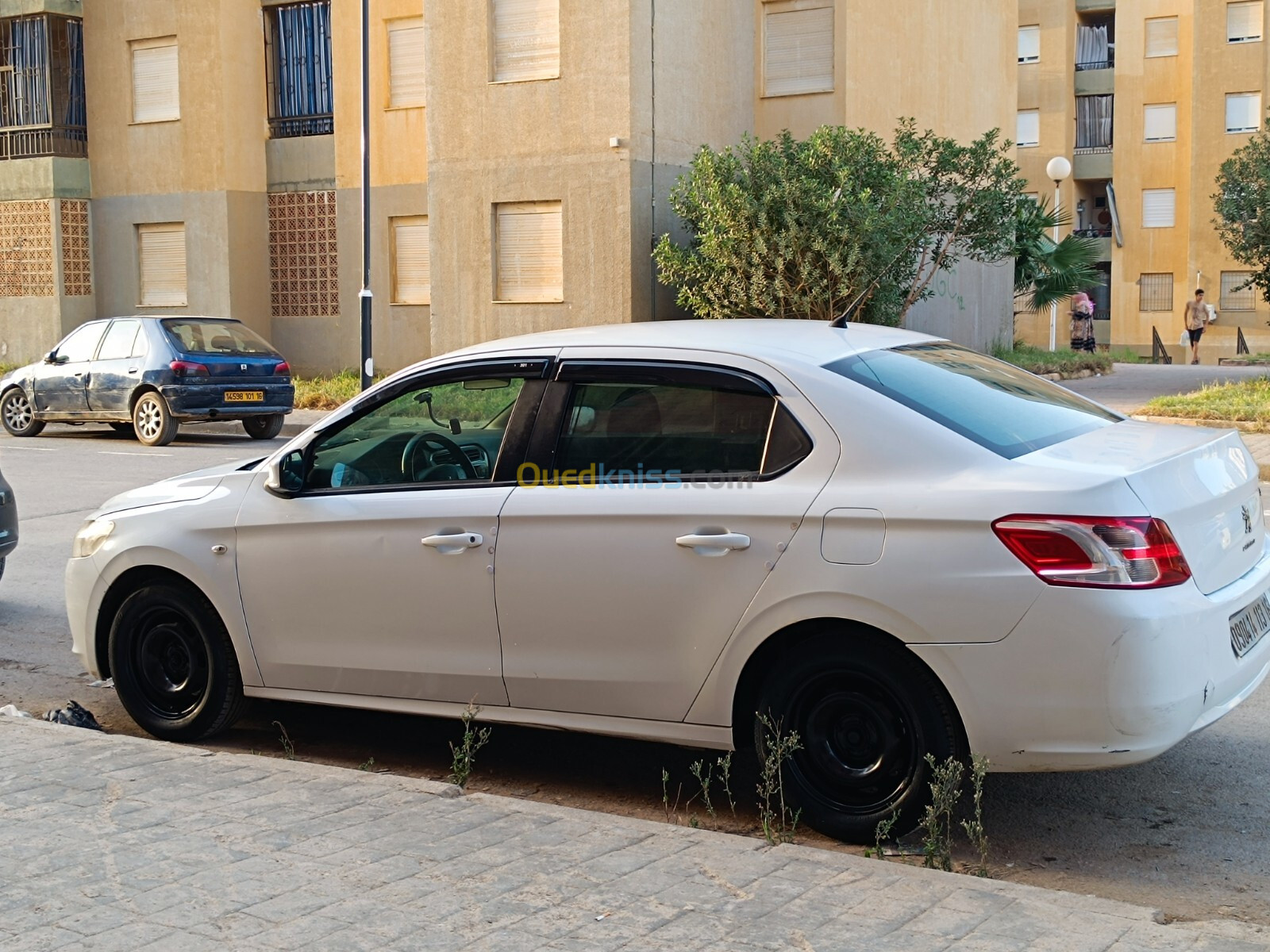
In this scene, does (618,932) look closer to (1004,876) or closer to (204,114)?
(1004,876)

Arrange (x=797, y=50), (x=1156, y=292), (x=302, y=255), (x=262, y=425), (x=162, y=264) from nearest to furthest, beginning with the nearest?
1. (x=262, y=425)
2. (x=797, y=50)
3. (x=302, y=255)
4. (x=162, y=264)
5. (x=1156, y=292)

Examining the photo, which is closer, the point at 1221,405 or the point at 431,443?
the point at 431,443

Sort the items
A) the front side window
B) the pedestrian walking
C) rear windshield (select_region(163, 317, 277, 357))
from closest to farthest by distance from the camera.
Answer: the front side window
rear windshield (select_region(163, 317, 277, 357))
the pedestrian walking

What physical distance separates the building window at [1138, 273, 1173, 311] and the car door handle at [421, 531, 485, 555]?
173ft

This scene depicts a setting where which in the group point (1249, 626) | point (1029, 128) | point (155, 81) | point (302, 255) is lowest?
point (1249, 626)

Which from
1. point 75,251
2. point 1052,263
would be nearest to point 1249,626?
point 1052,263

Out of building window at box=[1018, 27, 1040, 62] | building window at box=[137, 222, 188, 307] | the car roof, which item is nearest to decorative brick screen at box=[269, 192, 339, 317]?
building window at box=[137, 222, 188, 307]

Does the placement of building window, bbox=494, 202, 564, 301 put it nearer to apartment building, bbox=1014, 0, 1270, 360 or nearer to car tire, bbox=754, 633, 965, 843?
car tire, bbox=754, 633, 965, 843

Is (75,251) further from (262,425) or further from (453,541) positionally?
(453,541)

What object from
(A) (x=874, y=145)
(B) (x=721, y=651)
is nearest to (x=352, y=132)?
(A) (x=874, y=145)

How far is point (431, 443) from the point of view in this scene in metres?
5.64

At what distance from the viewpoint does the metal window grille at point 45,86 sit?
1185 inches

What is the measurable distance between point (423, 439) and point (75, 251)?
88.9ft

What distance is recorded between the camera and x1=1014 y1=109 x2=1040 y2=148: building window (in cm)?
5566
